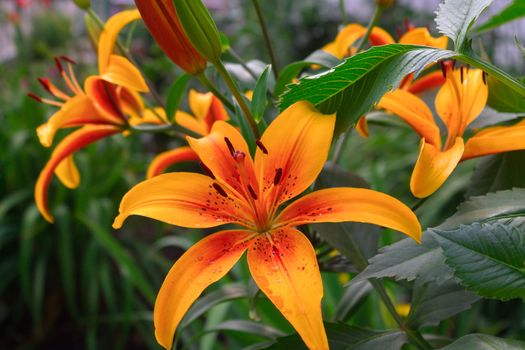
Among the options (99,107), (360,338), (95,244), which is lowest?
(95,244)

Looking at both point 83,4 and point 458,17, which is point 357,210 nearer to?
point 458,17

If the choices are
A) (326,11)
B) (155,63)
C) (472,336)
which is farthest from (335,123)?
(326,11)

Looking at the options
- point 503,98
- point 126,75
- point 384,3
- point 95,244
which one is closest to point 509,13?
point 503,98

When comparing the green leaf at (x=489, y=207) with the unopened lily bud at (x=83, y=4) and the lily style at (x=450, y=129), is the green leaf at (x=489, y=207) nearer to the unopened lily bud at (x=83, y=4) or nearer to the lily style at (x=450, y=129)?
the lily style at (x=450, y=129)

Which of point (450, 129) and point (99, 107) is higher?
point (99, 107)

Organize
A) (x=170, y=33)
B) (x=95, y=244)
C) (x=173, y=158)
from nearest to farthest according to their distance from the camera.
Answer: (x=170, y=33), (x=173, y=158), (x=95, y=244)

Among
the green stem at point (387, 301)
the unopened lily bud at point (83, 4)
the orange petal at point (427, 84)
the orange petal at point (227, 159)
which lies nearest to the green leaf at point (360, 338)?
the green stem at point (387, 301)
